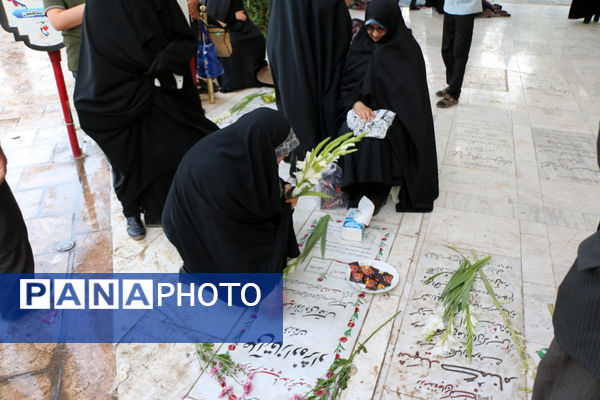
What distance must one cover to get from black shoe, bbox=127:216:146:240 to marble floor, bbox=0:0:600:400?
2.5 inches

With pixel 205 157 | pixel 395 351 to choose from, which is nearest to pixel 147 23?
pixel 205 157

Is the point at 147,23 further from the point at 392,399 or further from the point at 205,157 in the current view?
the point at 392,399

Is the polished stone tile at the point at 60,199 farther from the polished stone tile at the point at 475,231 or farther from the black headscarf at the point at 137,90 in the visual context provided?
the polished stone tile at the point at 475,231

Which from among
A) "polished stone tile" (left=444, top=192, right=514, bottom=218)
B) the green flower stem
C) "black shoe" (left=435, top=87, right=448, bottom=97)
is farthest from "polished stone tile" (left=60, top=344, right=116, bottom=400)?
"black shoe" (left=435, top=87, right=448, bottom=97)

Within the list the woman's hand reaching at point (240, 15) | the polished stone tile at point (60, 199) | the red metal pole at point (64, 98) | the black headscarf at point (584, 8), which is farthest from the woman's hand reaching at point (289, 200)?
the black headscarf at point (584, 8)

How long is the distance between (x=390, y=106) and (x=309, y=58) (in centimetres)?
70

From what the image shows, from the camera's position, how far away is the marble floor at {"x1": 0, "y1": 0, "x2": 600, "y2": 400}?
2.34 m

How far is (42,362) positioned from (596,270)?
2.54 metres

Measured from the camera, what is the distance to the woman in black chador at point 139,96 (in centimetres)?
285

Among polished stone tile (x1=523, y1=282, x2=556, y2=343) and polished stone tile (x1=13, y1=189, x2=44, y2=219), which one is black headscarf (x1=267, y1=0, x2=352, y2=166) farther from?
polished stone tile (x1=13, y1=189, x2=44, y2=219)

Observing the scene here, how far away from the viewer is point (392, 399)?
220 centimetres

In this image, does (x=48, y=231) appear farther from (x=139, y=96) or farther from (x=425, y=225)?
(x=425, y=225)

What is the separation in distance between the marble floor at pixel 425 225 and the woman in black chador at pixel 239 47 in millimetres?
258

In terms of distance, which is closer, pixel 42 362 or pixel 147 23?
pixel 42 362
